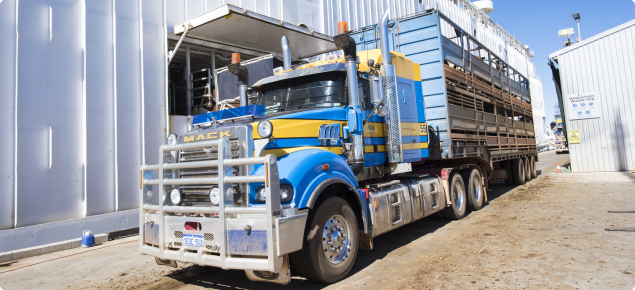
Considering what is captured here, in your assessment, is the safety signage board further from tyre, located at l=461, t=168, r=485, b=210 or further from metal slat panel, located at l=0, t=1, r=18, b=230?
metal slat panel, located at l=0, t=1, r=18, b=230

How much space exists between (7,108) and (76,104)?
1174 millimetres

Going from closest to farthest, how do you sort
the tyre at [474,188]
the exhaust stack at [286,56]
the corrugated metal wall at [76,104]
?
1. the exhaust stack at [286,56]
2. the corrugated metal wall at [76,104]
3. the tyre at [474,188]

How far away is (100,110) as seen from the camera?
8383mm

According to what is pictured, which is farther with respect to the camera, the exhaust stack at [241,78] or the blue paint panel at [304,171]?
the exhaust stack at [241,78]

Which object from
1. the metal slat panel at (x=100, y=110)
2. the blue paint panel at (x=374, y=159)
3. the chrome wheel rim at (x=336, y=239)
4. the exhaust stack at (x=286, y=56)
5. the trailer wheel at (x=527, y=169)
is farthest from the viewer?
the trailer wheel at (x=527, y=169)

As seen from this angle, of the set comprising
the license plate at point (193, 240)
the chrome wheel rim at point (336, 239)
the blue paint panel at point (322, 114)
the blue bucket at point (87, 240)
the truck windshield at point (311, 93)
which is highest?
the truck windshield at point (311, 93)

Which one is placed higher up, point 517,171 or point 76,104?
point 76,104

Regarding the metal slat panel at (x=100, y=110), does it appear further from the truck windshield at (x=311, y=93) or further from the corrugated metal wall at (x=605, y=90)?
the corrugated metal wall at (x=605, y=90)

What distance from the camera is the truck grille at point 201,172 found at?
13.9ft

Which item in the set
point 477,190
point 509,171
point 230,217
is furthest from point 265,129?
point 509,171

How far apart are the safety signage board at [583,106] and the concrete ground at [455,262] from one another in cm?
1047

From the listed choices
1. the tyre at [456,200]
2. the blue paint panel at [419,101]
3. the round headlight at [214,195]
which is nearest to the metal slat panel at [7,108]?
the round headlight at [214,195]

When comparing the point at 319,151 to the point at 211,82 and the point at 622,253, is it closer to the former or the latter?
the point at 622,253

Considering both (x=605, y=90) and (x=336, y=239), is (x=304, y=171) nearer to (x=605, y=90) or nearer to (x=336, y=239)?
(x=336, y=239)
